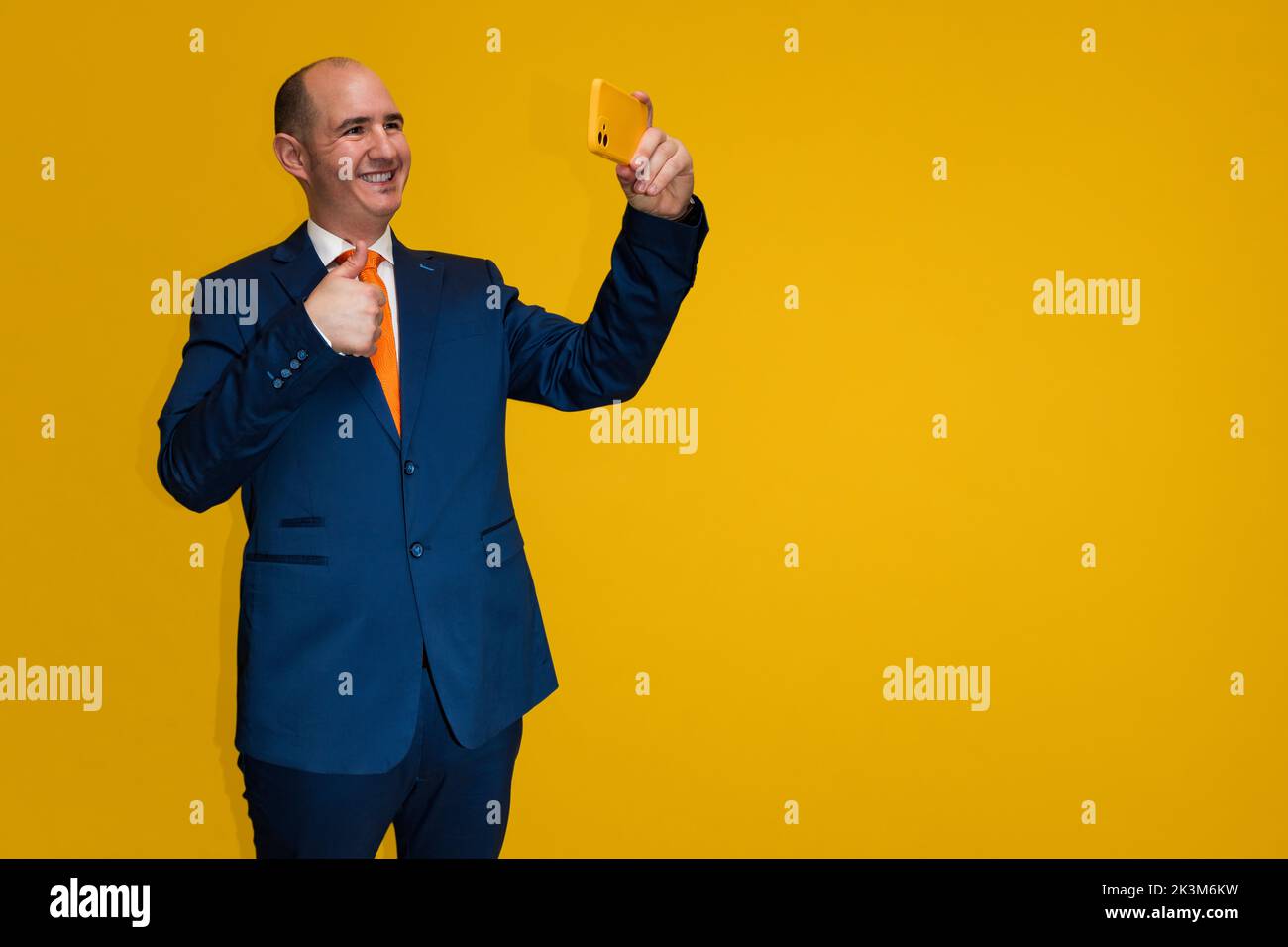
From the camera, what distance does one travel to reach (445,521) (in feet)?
5.90

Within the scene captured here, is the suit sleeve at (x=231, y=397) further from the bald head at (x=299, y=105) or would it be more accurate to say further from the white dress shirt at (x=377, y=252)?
the bald head at (x=299, y=105)

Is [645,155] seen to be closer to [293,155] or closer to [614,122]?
[614,122]

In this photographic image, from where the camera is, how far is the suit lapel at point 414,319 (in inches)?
70.1

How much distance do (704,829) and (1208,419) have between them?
1.33m

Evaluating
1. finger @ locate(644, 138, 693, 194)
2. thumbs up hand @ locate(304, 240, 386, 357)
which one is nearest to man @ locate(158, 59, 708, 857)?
finger @ locate(644, 138, 693, 194)

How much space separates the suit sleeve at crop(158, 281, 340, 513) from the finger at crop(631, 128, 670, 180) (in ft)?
1.45

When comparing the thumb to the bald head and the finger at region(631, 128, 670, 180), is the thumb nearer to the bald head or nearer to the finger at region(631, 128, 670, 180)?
the bald head

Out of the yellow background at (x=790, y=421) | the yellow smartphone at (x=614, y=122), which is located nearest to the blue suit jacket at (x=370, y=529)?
the yellow smartphone at (x=614, y=122)

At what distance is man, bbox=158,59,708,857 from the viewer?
1.75 m

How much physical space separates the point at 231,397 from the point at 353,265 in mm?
213

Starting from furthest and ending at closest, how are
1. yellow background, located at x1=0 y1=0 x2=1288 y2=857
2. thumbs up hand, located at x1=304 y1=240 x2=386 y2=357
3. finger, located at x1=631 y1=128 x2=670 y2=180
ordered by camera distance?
1. yellow background, located at x1=0 y1=0 x2=1288 y2=857
2. finger, located at x1=631 y1=128 x2=670 y2=180
3. thumbs up hand, located at x1=304 y1=240 x2=386 y2=357

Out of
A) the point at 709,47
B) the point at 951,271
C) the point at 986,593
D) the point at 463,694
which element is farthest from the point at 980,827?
the point at 709,47

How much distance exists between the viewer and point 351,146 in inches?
68.7

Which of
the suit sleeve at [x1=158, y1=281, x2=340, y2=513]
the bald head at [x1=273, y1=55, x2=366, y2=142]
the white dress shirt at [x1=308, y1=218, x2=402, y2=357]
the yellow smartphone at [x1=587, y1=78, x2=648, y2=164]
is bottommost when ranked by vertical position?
the suit sleeve at [x1=158, y1=281, x2=340, y2=513]
